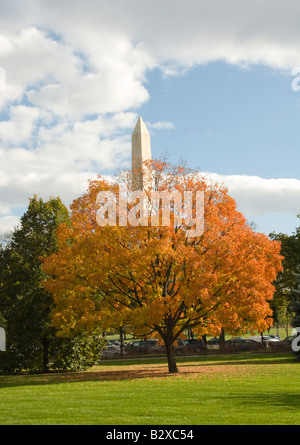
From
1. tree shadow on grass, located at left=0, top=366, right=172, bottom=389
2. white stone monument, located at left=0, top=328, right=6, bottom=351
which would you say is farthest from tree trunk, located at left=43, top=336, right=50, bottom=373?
tree shadow on grass, located at left=0, top=366, right=172, bottom=389

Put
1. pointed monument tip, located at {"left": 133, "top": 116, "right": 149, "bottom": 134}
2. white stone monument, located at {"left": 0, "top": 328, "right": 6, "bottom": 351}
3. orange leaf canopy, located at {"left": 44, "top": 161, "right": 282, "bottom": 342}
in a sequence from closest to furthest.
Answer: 1. orange leaf canopy, located at {"left": 44, "top": 161, "right": 282, "bottom": 342}
2. white stone monument, located at {"left": 0, "top": 328, "right": 6, "bottom": 351}
3. pointed monument tip, located at {"left": 133, "top": 116, "right": 149, "bottom": 134}

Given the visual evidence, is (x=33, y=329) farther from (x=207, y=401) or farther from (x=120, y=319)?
(x=207, y=401)

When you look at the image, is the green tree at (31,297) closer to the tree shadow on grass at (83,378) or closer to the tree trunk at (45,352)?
the tree trunk at (45,352)

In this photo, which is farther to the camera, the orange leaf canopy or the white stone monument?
the white stone monument

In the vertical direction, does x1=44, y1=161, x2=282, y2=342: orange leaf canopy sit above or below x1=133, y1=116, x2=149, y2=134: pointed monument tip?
below

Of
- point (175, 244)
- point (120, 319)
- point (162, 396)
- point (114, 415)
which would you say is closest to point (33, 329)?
point (120, 319)

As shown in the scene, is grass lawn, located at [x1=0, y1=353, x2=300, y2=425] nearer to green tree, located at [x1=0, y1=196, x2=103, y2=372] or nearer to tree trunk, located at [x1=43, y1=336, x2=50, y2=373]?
green tree, located at [x1=0, y1=196, x2=103, y2=372]

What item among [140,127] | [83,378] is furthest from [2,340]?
[140,127]
